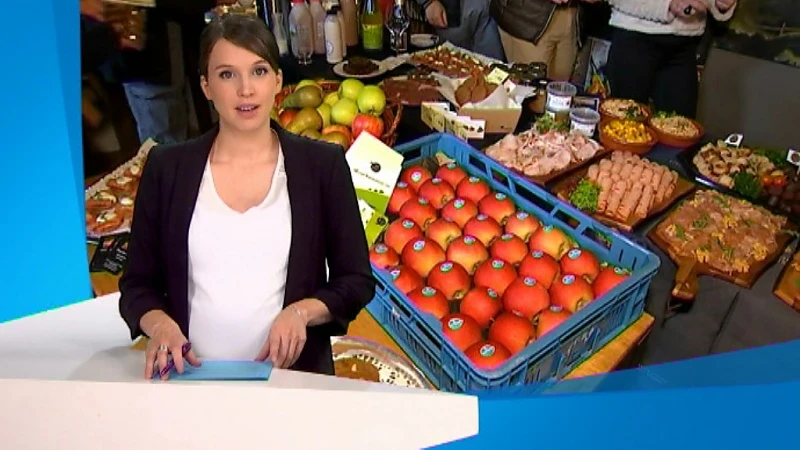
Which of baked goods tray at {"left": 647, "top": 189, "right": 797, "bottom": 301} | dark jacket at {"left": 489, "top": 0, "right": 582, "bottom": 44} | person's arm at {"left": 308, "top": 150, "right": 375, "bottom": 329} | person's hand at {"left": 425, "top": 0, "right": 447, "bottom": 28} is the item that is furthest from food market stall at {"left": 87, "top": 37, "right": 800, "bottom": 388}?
person's hand at {"left": 425, "top": 0, "right": 447, "bottom": 28}

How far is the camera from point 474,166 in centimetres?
175

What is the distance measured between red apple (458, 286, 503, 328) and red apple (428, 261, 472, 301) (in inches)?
1.2

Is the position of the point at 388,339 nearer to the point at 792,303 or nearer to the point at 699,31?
the point at 792,303

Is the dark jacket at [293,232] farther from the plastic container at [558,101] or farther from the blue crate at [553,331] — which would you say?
the plastic container at [558,101]

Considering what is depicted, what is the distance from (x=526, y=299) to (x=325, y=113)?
0.95 meters

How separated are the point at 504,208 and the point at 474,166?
26cm

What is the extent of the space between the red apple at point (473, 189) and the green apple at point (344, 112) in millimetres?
411

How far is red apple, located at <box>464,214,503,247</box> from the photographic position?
1.44 m

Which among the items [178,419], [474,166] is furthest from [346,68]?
[178,419]

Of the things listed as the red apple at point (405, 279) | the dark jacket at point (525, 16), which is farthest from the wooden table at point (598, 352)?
the dark jacket at point (525, 16)

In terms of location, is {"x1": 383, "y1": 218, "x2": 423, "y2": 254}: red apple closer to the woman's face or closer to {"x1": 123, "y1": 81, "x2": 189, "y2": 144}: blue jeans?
the woman's face

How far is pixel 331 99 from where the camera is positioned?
1.92m

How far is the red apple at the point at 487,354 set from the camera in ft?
3.53

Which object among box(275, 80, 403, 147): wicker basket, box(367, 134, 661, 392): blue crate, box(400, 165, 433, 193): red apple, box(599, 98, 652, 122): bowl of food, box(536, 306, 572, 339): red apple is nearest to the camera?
box(367, 134, 661, 392): blue crate
